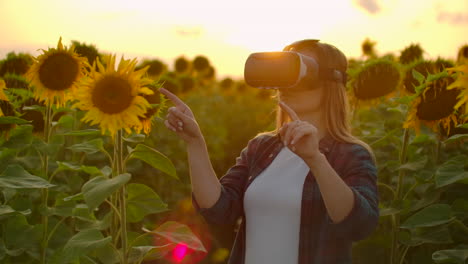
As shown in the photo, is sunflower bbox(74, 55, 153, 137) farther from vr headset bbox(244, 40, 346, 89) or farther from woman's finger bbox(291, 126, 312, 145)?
woman's finger bbox(291, 126, 312, 145)

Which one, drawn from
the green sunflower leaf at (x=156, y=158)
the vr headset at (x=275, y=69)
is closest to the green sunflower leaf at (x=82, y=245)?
the green sunflower leaf at (x=156, y=158)

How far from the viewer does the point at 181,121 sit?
2.11 m

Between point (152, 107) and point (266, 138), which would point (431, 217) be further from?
point (152, 107)

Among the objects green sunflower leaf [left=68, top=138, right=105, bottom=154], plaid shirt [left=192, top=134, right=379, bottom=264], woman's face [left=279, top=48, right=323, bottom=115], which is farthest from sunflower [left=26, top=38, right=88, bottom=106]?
woman's face [left=279, top=48, right=323, bottom=115]

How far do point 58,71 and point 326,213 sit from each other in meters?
1.25

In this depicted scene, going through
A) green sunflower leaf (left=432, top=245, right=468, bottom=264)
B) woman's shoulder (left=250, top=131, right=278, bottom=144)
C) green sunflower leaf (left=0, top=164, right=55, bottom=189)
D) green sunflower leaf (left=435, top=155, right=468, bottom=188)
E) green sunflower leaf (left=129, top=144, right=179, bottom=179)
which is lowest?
green sunflower leaf (left=432, top=245, right=468, bottom=264)

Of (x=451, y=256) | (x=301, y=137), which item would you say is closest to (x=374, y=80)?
(x=451, y=256)

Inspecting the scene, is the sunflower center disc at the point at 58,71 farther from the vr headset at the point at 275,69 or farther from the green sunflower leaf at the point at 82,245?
the vr headset at the point at 275,69

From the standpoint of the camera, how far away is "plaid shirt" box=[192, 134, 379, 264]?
2023mm

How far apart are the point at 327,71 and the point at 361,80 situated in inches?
46.6

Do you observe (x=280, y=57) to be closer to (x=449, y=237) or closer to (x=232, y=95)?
(x=449, y=237)

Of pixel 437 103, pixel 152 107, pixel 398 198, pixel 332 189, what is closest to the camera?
pixel 332 189

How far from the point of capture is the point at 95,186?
202cm

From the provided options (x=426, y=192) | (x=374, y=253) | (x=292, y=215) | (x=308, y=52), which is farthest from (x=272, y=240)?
(x=374, y=253)
